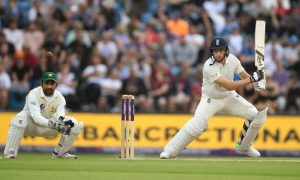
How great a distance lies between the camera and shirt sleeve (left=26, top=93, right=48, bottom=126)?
14.0 m

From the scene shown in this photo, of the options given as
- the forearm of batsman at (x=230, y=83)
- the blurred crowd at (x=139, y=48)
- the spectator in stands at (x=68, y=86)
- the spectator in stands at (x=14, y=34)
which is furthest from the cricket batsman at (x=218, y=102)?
the spectator in stands at (x=14, y=34)

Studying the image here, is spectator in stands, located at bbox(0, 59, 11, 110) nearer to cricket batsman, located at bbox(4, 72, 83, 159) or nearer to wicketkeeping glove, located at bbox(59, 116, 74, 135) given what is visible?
cricket batsman, located at bbox(4, 72, 83, 159)

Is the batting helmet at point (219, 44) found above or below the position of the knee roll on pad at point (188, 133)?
above

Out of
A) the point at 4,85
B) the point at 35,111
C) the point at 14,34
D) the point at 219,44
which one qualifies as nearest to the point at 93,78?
the point at 4,85

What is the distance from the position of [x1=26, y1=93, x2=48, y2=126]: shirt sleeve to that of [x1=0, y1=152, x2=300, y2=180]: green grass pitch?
64cm

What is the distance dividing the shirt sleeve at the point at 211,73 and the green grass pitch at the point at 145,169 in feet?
4.10

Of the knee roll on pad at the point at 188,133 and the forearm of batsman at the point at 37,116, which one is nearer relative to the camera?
the knee roll on pad at the point at 188,133

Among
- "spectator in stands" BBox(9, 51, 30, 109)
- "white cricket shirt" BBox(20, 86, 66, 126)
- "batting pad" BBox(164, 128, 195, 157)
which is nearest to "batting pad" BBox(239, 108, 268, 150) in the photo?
"batting pad" BBox(164, 128, 195, 157)

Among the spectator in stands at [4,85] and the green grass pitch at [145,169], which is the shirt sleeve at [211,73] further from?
the spectator in stands at [4,85]

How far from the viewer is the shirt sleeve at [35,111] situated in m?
14.0

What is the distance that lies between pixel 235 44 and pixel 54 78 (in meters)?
7.73

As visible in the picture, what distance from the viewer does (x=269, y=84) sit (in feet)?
65.1

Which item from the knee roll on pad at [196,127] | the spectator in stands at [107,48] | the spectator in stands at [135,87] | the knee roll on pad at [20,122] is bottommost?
the knee roll on pad at [196,127]

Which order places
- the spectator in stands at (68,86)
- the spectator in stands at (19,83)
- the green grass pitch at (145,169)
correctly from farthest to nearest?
1. the spectator in stands at (68,86)
2. the spectator in stands at (19,83)
3. the green grass pitch at (145,169)
